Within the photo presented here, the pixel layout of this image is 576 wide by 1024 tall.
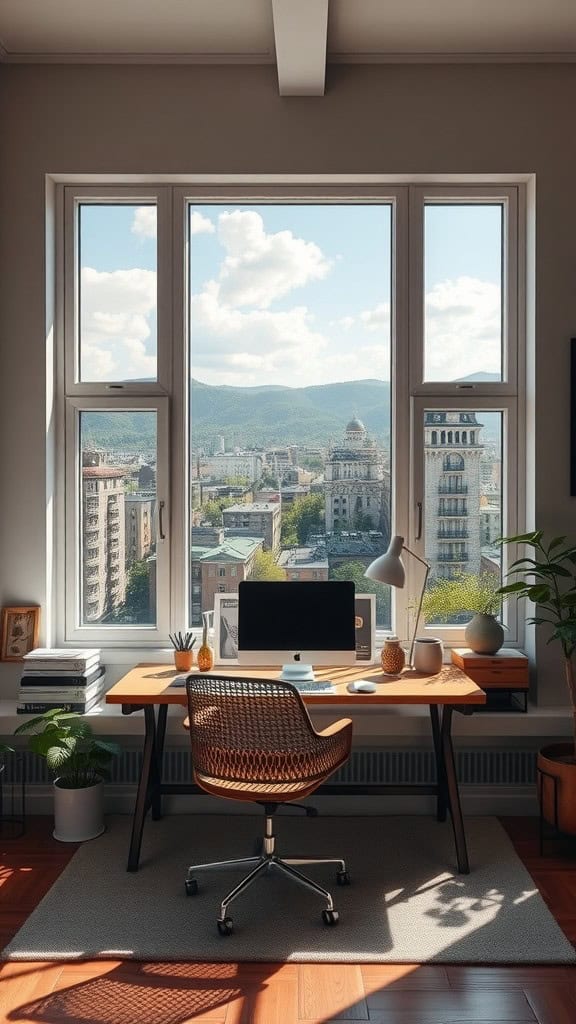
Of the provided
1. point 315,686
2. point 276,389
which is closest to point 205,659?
point 315,686

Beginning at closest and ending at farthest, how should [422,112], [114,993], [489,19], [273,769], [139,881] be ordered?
[114,993]
[273,769]
[139,881]
[489,19]
[422,112]

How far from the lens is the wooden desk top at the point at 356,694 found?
10.0 ft

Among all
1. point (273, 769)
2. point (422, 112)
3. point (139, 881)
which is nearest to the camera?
point (273, 769)

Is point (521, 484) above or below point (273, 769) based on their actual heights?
above

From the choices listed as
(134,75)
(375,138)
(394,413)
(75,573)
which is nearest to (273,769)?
(75,573)

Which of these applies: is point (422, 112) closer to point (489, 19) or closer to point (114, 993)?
point (489, 19)

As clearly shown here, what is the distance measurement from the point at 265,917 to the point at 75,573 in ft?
5.81

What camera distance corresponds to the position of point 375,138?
3646mm

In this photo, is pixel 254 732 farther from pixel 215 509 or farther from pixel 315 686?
pixel 215 509

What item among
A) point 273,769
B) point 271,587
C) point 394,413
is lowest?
point 273,769

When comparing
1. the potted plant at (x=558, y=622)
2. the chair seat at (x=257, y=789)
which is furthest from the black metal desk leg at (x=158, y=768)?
the potted plant at (x=558, y=622)

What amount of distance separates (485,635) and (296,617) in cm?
84

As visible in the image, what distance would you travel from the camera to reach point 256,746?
269 cm

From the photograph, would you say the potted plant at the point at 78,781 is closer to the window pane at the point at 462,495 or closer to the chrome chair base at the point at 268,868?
the chrome chair base at the point at 268,868
